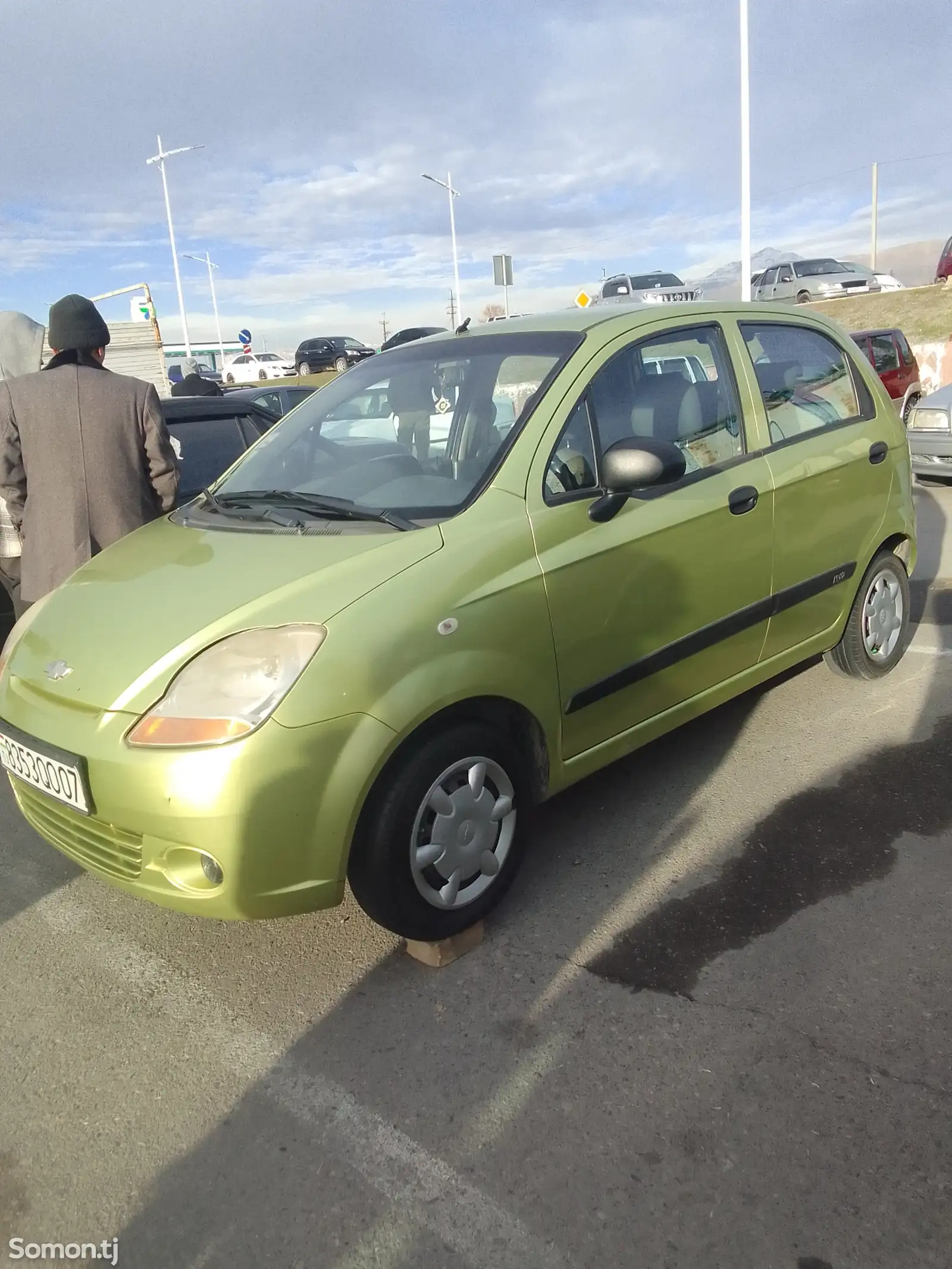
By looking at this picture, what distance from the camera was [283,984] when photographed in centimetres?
286

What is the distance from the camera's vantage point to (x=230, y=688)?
2496 mm

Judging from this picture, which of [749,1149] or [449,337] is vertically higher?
[449,337]

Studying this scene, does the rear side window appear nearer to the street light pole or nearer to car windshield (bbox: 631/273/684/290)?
the street light pole

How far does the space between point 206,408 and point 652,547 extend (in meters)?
3.43

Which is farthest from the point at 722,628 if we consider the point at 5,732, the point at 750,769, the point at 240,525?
the point at 5,732

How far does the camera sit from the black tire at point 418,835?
8.61 feet

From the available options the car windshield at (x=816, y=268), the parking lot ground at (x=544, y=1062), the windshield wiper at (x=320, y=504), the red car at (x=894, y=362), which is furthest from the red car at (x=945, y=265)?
the windshield wiper at (x=320, y=504)

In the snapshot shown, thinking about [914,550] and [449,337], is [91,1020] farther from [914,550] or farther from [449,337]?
[914,550]

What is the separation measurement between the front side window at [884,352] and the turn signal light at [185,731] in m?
12.8

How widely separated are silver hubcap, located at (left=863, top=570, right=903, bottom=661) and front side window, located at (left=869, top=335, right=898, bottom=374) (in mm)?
9599

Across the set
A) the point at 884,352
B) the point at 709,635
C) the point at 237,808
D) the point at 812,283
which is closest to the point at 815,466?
the point at 709,635

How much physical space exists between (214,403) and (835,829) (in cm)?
→ 417

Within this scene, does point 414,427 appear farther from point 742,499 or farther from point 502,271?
point 502,271

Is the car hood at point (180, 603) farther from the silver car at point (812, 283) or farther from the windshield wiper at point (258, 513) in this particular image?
the silver car at point (812, 283)
